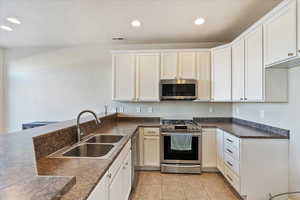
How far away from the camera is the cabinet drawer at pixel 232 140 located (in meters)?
2.63

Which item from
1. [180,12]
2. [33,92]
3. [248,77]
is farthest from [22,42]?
[248,77]

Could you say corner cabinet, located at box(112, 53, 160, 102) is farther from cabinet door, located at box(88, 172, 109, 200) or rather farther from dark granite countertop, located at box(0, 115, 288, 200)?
cabinet door, located at box(88, 172, 109, 200)

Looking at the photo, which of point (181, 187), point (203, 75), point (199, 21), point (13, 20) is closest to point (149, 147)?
point (181, 187)

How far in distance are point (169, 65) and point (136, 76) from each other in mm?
698

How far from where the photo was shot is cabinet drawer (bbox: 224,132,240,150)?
103 inches

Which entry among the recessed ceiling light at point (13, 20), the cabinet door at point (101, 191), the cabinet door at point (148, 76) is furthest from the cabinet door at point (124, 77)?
the cabinet door at point (101, 191)

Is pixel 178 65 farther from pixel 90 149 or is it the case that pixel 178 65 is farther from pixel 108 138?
pixel 90 149

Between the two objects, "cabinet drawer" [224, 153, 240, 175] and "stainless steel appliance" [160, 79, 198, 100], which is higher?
"stainless steel appliance" [160, 79, 198, 100]

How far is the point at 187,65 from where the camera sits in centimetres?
390

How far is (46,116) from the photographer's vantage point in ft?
15.1

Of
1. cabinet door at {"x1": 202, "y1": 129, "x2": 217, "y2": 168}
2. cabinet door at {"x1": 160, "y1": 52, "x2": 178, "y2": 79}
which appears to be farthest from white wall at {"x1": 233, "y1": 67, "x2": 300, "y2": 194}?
cabinet door at {"x1": 160, "y1": 52, "x2": 178, "y2": 79}

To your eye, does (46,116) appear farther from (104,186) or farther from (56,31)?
(104,186)

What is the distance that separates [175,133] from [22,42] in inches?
152

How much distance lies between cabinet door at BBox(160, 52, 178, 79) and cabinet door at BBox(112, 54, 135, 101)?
1.98 feet
